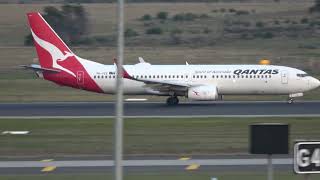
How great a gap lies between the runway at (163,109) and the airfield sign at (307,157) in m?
24.9

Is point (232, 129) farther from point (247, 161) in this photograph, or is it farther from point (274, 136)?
point (274, 136)

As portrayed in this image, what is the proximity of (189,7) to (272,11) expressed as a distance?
25701 millimetres

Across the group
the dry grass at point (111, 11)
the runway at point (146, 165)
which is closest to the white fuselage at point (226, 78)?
the runway at point (146, 165)

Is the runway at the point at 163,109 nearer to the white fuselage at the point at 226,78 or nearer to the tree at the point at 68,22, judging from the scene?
the white fuselage at the point at 226,78

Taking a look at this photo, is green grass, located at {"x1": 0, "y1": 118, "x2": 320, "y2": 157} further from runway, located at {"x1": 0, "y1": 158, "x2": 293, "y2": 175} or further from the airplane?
the airplane

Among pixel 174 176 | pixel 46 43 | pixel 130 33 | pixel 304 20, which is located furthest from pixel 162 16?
pixel 174 176

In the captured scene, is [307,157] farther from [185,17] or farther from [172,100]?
[185,17]

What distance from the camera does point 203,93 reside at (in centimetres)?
5078

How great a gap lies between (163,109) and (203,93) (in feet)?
9.02

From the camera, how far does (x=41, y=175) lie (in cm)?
2659

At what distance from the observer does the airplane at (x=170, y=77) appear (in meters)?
51.9

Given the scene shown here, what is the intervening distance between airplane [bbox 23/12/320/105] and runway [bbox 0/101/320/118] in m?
0.76

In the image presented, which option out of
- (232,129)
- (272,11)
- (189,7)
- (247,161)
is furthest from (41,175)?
(189,7)

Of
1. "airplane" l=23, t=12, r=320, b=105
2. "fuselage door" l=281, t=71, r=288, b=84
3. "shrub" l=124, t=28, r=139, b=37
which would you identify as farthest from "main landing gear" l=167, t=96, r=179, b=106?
"shrub" l=124, t=28, r=139, b=37
